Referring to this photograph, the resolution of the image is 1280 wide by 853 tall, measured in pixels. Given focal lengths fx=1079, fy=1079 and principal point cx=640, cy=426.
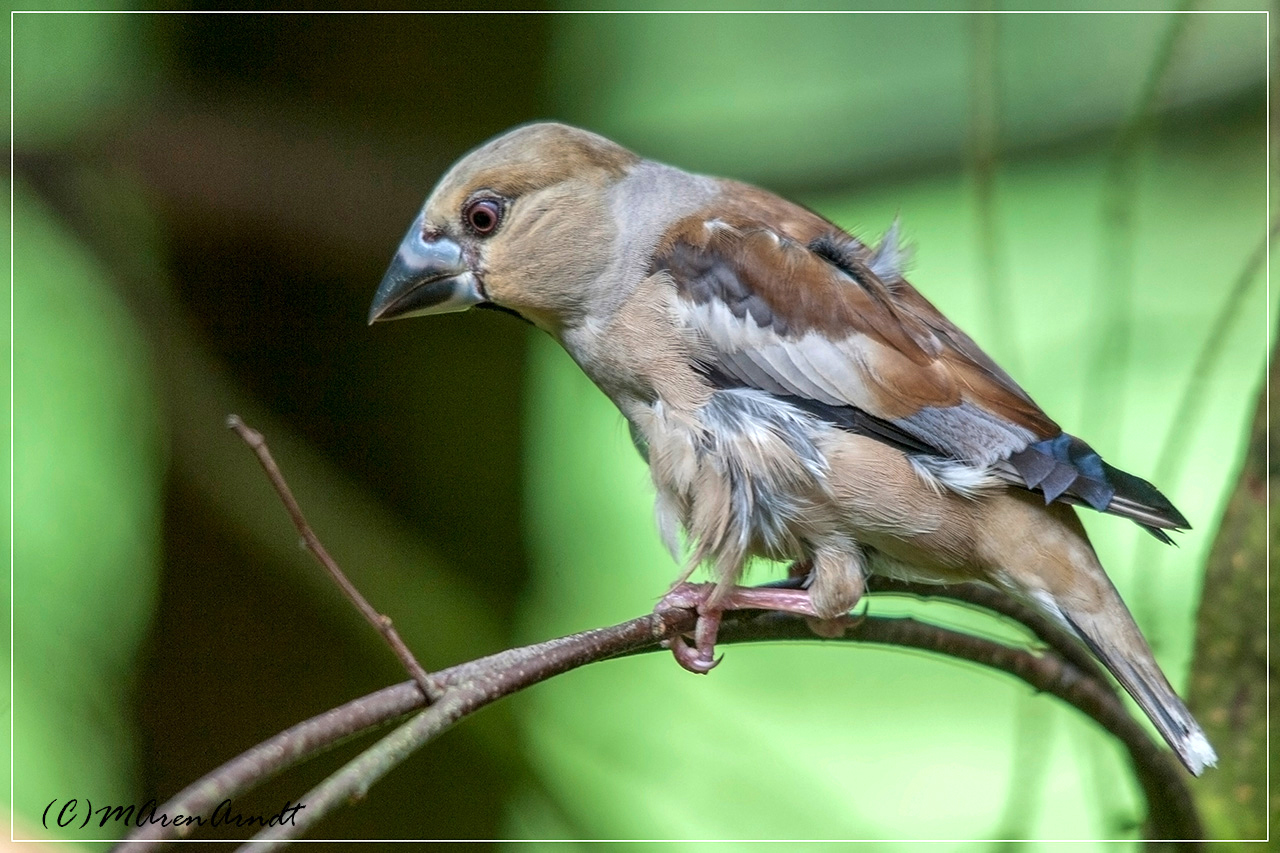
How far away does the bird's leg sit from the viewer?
164 centimetres

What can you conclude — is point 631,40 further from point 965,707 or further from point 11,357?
point 965,707

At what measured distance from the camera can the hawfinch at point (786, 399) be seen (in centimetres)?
161

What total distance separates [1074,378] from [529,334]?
132 cm

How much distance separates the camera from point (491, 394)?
2.60 metres

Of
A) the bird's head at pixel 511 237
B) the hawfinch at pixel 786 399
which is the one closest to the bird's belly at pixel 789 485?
the hawfinch at pixel 786 399

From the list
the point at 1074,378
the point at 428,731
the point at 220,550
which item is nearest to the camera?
the point at 428,731

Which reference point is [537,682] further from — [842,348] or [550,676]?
[842,348]

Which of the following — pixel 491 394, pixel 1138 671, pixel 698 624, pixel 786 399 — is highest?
pixel 786 399

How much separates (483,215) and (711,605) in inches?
28.5

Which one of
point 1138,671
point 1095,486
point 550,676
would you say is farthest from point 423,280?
point 1138,671

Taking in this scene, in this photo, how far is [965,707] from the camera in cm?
254

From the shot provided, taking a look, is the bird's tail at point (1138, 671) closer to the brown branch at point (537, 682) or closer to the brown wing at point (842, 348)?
the brown branch at point (537, 682)

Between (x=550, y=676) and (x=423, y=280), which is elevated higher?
(x=423, y=280)

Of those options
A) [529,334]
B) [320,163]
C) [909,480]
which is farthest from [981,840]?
[320,163]
